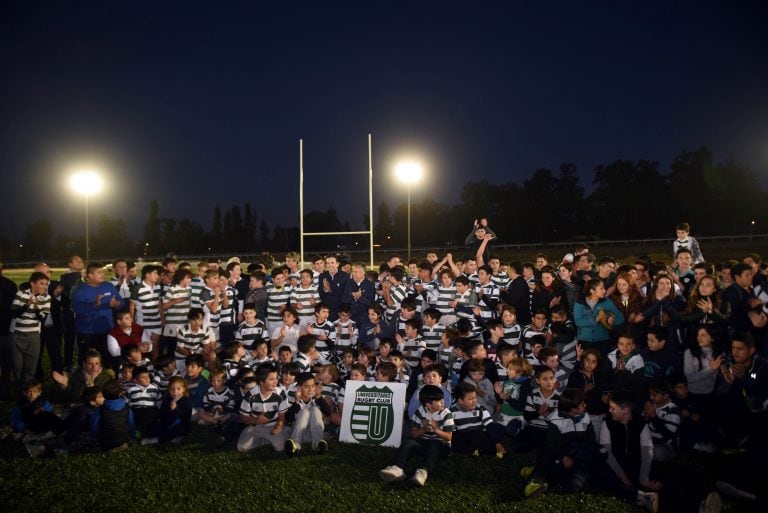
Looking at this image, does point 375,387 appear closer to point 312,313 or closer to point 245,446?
point 245,446

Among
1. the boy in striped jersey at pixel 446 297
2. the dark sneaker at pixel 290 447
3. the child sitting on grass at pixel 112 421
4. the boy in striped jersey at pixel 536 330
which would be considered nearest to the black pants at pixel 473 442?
the dark sneaker at pixel 290 447

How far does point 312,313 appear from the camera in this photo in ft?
31.9

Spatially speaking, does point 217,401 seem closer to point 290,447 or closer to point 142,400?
point 142,400

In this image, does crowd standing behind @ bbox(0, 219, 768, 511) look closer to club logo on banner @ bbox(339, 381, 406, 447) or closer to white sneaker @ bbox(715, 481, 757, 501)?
white sneaker @ bbox(715, 481, 757, 501)

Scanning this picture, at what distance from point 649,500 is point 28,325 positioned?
9.42 metres

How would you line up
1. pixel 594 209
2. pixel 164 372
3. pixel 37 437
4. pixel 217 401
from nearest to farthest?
pixel 37 437 → pixel 217 401 → pixel 164 372 → pixel 594 209

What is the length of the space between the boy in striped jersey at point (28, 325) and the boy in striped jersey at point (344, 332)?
195 inches

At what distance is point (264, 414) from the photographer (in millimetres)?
7145

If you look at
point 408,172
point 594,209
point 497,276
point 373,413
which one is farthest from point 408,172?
point 594,209

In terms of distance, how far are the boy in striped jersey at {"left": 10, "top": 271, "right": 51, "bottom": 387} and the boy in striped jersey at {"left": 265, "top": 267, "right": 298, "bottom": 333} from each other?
3.71 m

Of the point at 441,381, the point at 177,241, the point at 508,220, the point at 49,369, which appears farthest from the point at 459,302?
the point at 177,241

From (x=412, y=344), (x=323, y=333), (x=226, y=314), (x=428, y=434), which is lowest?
(x=428, y=434)

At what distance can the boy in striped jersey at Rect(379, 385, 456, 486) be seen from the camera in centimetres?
607

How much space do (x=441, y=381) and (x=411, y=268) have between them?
178 inches
